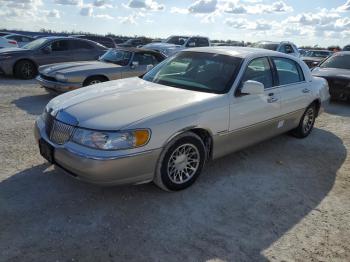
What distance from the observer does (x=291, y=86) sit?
555 centimetres

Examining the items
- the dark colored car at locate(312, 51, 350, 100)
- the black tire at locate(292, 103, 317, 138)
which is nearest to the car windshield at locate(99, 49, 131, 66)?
the black tire at locate(292, 103, 317, 138)

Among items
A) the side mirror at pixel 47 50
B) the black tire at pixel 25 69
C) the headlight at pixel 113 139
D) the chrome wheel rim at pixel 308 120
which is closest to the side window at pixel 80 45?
the side mirror at pixel 47 50

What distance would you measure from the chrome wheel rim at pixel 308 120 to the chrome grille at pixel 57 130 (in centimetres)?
430

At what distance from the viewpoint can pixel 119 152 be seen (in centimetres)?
341

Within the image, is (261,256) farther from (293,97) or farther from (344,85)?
(344,85)

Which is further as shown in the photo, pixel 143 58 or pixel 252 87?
pixel 143 58

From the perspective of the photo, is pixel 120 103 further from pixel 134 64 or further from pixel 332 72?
pixel 332 72

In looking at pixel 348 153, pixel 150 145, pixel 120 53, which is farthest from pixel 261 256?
pixel 120 53

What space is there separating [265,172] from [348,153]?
1.91 meters

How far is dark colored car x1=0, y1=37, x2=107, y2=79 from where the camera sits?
1121cm

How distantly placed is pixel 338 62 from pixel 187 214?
9.12m

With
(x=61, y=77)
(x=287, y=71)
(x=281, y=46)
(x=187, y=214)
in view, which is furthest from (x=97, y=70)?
(x=281, y=46)

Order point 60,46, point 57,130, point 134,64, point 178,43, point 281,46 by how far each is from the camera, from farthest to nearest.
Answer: point 178,43 < point 281,46 < point 60,46 < point 134,64 < point 57,130

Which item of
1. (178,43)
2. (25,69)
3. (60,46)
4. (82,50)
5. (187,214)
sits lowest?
(187,214)
